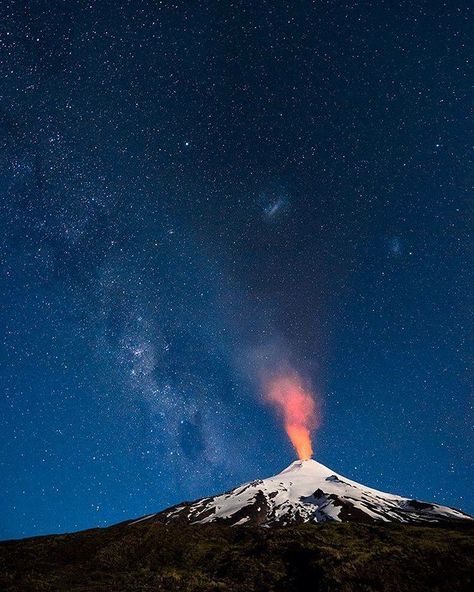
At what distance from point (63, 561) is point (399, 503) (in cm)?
10588

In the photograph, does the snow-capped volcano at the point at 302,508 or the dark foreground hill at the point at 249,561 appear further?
the snow-capped volcano at the point at 302,508

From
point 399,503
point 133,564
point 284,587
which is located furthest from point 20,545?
point 399,503

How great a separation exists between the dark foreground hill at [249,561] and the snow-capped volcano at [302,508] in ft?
92.6

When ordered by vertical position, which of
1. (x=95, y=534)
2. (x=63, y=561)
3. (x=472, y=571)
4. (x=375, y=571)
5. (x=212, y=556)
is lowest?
(x=472, y=571)

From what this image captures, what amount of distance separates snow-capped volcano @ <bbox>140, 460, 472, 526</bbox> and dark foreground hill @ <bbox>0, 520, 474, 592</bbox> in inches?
1111

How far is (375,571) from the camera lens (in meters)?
48.5

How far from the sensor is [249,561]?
5669cm

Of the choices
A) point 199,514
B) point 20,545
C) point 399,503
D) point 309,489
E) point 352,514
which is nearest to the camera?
point 20,545

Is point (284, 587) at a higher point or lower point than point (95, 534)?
lower

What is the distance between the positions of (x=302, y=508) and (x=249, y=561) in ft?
229

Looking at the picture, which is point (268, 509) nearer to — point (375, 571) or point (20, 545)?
point (20, 545)

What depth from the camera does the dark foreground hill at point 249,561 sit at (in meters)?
46.4

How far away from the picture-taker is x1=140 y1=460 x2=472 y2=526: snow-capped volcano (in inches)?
4193

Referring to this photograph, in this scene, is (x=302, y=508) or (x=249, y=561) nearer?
(x=249, y=561)
